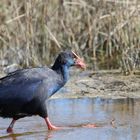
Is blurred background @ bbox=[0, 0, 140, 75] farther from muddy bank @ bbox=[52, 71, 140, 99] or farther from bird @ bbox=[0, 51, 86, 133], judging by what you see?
bird @ bbox=[0, 51, 86, 133]

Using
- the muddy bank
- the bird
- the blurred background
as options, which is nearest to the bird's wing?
the bird

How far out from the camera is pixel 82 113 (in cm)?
808

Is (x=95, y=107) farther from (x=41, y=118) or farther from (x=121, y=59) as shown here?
(x=121, y=59)

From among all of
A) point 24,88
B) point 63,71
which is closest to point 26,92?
point 24,88

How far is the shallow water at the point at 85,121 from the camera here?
6.83m

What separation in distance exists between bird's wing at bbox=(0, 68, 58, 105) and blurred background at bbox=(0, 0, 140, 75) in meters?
3.37

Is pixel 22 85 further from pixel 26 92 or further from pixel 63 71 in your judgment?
pixel 63 71

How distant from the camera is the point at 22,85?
7262 mm

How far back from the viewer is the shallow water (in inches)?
269

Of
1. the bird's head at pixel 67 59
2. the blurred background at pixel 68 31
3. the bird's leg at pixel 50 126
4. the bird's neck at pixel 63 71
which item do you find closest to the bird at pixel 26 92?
the bird's leg at pixel 50 126

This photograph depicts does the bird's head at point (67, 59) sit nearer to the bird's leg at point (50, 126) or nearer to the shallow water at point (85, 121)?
the shallow water at point (85, 121)

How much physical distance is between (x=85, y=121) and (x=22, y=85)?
0.90 m

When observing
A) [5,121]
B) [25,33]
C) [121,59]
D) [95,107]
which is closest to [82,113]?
[95,107]

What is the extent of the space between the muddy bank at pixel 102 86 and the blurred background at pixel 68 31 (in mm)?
393
